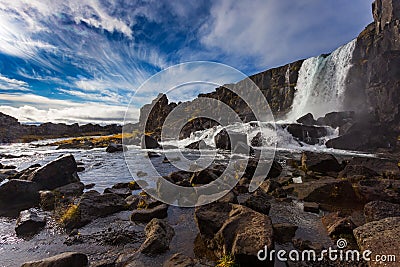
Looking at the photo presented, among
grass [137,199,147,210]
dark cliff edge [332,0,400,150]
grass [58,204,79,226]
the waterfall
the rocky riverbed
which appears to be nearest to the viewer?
the rocky riverbed

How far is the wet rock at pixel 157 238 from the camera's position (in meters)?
6.06

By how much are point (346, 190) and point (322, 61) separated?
61382 mm

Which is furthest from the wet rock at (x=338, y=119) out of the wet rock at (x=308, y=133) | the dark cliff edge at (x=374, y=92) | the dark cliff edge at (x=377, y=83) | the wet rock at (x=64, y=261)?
the wet rock at (x=64, y=261)

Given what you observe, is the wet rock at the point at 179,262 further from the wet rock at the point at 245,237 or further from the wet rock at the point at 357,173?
the wet rock at the point at 357,173

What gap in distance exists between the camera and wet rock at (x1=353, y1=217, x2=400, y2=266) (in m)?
4.67

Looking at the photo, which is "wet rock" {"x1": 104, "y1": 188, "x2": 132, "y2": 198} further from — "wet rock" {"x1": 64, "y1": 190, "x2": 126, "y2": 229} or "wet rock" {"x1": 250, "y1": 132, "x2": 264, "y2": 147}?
"wet rock" {"x1": 250, "y1": 132, "x2": 264, "y2": 147}

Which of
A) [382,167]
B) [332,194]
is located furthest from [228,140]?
[332,194]

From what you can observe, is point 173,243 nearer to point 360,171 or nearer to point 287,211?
point 287,211

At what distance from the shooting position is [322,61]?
2340 inches

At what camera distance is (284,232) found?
690 cm

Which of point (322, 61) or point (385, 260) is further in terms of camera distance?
point (322, 61)

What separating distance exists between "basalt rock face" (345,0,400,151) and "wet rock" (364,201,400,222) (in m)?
28.3

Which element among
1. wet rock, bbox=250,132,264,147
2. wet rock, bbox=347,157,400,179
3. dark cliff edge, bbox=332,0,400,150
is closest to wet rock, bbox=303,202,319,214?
wet rock, bbox=347,157,400,179

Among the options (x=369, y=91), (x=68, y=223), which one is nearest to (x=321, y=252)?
(x=68, y=223)
